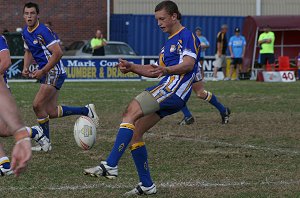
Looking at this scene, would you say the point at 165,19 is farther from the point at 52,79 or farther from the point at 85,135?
the point at 52,79

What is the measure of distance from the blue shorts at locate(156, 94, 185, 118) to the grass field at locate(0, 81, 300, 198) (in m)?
0.77

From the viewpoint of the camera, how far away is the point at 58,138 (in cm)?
1302

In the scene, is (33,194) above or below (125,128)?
below

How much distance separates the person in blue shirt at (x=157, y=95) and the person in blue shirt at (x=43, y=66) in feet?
10.5

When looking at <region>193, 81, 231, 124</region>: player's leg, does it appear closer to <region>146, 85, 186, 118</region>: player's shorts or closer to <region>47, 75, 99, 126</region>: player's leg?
<region>47, 75, 99, 126</region>: player's leg

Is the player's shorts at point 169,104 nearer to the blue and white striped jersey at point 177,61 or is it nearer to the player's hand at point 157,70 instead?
the blue and white striped jersey at point 177,61

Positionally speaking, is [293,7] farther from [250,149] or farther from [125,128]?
[125,128]

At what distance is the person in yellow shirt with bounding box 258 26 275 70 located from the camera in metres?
31.7

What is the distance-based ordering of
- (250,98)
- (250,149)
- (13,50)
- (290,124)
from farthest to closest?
(13,50), (250,98), (290,124), (250,149)

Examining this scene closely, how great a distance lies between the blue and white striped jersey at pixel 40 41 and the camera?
38.0 feet

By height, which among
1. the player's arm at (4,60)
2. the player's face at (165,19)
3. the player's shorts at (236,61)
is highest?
the player's face at (165,19)

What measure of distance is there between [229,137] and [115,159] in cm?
536

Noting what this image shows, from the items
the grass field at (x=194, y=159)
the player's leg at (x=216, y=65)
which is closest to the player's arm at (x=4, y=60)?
the grass field at (x=194, y=159)

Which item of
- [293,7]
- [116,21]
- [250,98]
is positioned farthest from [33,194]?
[293,7]
